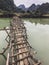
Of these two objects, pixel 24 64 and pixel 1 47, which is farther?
pixel 1 47

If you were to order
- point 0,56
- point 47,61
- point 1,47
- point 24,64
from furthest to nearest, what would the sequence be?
point 1,47
point 0,56
point 47,61
point 24,64

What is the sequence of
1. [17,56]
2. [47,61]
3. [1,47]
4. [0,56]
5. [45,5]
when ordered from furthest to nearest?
[45,5] → [1,47] → [0,56] → [47,61] → [17,56]

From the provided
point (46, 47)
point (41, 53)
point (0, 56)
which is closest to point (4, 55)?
point (0, 56)

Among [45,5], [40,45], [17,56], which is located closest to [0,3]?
[45,5]

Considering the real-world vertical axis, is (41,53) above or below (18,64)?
below

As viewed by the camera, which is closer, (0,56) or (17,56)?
(17,56)

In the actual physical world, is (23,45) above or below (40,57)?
above

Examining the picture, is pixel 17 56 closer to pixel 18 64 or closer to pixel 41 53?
pixel 18 64

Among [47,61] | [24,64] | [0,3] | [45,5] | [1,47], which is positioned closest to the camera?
[24,64]

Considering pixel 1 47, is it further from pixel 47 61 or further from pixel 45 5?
pixel 45 5
